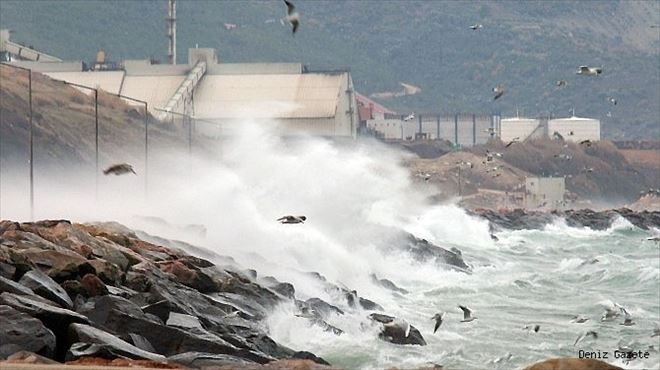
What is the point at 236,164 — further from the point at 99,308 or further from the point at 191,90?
the point at 99,308

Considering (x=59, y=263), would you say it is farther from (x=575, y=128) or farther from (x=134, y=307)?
(x=575, y=128)

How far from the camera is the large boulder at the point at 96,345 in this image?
49.5 feet

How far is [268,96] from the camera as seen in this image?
97.4 m

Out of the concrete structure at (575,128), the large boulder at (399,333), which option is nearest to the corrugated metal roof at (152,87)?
the concrete structure at (575,128)

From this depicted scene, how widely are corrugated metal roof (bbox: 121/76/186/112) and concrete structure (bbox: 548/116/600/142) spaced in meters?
59.1

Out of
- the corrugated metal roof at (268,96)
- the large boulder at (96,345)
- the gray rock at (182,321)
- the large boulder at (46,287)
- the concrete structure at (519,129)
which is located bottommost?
the concrete structure at (519,129)

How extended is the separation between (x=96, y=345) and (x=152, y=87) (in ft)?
283

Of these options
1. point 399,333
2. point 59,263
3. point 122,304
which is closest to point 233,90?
point 399,333

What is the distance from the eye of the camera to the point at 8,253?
65.4ft

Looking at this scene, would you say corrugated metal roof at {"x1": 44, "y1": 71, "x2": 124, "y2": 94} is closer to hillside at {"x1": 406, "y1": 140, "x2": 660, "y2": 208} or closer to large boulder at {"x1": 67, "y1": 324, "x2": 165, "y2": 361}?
hillside at {"x1": 406, "y1": 140, "x2": 660, "y2": 208}

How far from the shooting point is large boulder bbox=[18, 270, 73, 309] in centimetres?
1817

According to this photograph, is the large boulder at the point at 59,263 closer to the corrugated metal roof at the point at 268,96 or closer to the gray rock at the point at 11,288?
the gray rock at the point at 11,288

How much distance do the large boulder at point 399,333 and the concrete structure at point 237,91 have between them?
6426 centimetres

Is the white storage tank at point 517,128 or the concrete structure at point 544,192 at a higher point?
the white storage tank at point 517,128
